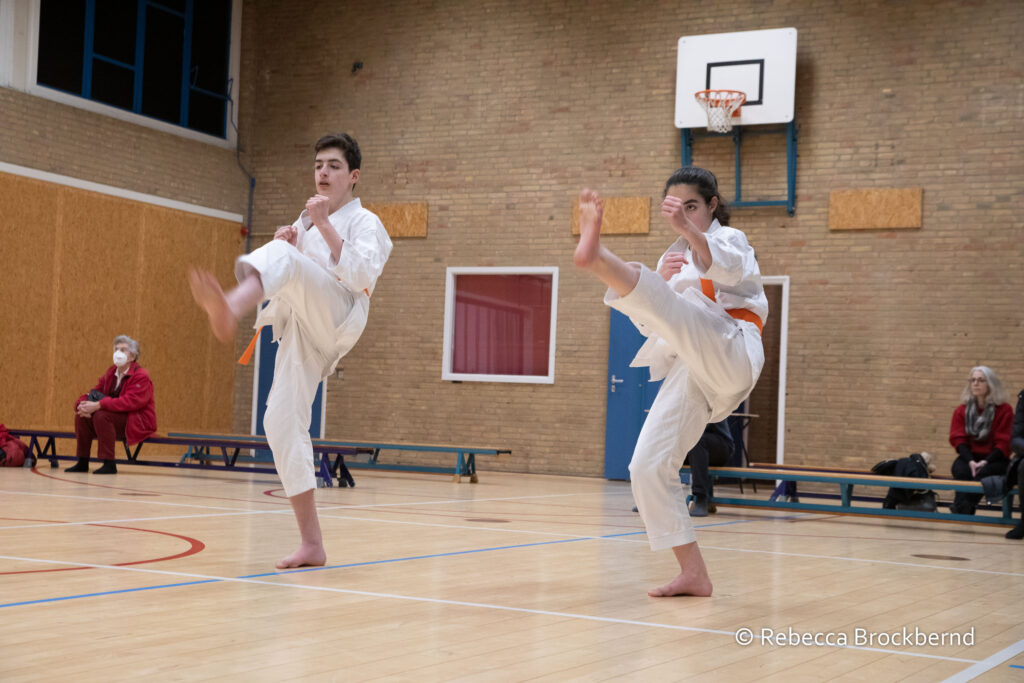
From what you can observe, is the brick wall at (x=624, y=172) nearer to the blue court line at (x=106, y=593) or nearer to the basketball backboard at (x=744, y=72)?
the basketball backboard at (x=744, y=72)

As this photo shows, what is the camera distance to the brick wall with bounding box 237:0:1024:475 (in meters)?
11.7

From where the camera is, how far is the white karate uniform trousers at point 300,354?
4191 mm

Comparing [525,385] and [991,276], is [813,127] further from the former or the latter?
[525,385]

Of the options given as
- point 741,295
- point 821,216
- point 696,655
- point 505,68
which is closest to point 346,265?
point 741,295

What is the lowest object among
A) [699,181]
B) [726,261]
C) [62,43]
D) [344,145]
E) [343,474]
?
[343,474]

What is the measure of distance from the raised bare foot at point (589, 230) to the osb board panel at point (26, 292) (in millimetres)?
10474

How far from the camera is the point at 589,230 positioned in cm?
347

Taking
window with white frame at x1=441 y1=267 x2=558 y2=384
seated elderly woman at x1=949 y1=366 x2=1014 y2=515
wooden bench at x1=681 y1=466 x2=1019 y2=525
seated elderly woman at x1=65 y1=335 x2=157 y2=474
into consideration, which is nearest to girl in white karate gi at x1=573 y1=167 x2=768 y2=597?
wooden bench at x1=681 y1=466 x2=1019 y2=525

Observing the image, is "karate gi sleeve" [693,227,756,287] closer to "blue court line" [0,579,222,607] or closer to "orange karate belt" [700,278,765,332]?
"orange karate belt" [700,278,765,332]

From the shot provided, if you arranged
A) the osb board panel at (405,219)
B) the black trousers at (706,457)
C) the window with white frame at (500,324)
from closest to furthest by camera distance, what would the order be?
the black trousers at (706,457)
the window with white frame at (500,324)
the osb board panel at (405,219)

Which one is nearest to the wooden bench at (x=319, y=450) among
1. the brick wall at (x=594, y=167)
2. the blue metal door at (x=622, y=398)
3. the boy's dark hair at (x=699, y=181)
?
the blue metal door at (x=622, y=398)

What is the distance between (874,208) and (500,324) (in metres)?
4.52

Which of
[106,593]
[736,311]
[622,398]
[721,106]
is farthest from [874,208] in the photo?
[106,593]

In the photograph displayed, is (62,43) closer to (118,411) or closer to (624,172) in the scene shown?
(118,411)
